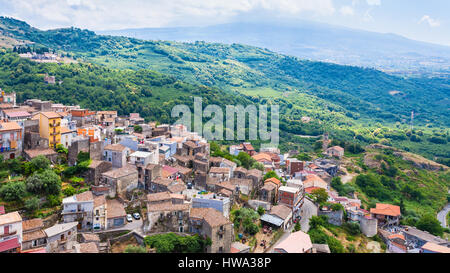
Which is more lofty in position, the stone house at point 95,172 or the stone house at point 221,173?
the stone house at point 95,172

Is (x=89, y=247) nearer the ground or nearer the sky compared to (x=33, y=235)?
nearer the ground

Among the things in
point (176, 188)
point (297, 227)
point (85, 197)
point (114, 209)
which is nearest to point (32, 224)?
point (85, 197)

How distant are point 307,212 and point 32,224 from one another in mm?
19804

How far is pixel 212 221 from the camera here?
18.9 meters

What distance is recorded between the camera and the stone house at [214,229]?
18641 mm

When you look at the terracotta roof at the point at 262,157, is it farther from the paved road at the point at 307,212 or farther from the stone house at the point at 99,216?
the stone house at the point at 99,216

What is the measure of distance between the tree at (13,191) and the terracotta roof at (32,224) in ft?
6.68

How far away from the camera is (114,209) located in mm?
20062

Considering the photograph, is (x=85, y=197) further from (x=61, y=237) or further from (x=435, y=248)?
(x=435, y=248)

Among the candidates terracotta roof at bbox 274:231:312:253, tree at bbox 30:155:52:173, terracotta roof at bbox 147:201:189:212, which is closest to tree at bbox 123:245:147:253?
terracotta roof at bbox 147:201:189:212

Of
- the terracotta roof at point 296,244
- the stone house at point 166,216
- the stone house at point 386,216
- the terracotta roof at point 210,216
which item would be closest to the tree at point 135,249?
the stone house at point 166,216

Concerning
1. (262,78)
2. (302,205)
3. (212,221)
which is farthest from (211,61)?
(212,221)

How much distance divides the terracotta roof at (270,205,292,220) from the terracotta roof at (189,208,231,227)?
5.41m
